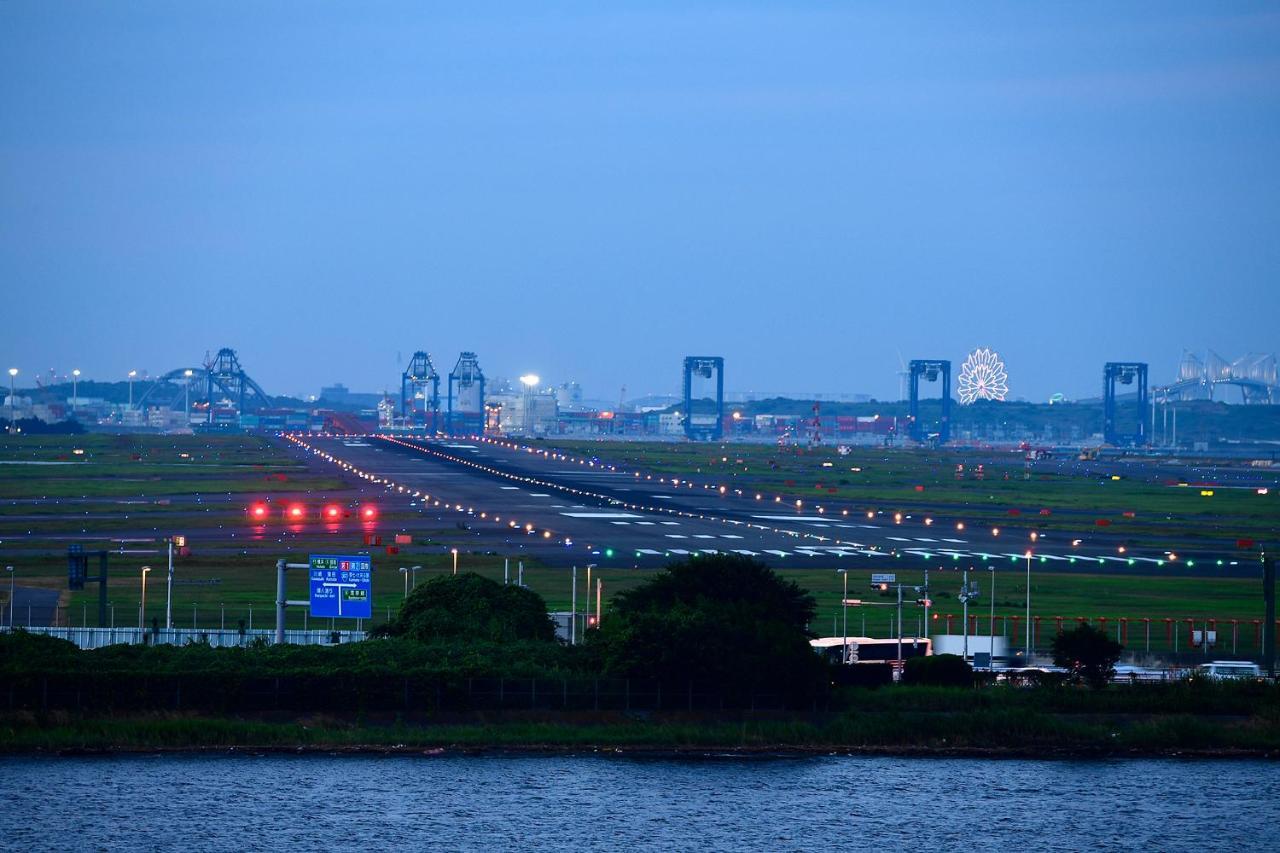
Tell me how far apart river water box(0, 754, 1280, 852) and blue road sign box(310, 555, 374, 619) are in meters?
7.87

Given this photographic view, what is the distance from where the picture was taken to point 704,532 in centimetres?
9062

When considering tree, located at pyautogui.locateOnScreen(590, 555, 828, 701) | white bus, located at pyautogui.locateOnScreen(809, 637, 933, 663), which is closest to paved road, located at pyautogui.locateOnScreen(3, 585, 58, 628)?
tree, located at pyautogui.locateOnScreen(590, 555, 828, 701)

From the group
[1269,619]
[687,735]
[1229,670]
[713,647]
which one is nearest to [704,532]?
[1269,619]

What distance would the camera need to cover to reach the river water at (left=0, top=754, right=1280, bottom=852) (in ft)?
122

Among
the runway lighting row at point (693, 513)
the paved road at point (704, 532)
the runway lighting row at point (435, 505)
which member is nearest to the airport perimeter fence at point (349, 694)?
the paved road at point (704, 532)

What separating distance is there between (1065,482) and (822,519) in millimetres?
62815

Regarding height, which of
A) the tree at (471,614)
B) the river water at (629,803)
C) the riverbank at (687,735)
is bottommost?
the river water at (629,803)

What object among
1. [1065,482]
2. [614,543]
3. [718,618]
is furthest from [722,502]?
[718,618]

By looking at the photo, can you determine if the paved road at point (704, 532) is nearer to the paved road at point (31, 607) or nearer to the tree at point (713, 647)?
the paved road at point (31, 607)

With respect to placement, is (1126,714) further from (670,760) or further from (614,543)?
(614,543)

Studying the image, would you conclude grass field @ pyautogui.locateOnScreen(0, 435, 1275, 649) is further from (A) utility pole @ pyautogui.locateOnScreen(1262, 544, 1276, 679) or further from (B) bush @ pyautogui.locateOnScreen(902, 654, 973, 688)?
(B) bush @ pyautogui.locateOnScreen(902, 654, 973, 688)

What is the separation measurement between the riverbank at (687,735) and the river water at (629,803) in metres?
0.60

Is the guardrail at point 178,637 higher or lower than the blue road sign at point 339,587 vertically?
lower

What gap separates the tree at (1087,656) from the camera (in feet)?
160
